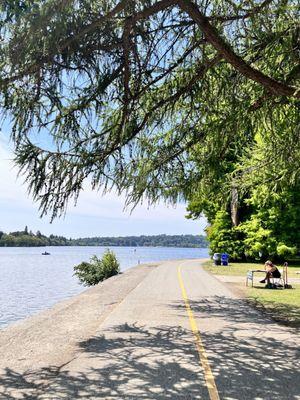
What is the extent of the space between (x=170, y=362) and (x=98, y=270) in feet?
92.6

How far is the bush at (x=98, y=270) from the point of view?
3544cm

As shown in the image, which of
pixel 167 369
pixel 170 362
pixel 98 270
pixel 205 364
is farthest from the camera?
pixel 98 270

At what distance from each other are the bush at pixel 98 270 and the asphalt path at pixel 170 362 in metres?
22.1

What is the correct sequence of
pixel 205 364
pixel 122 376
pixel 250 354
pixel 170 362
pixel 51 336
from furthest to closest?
pixel 51 336
pixel 250 354
pixel 170 362
pixel 205 364
pixel 122 376

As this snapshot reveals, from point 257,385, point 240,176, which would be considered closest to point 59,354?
point 257,385

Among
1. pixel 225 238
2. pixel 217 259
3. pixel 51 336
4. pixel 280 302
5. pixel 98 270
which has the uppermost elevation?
pixel 225 238

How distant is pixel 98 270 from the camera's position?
3575cm

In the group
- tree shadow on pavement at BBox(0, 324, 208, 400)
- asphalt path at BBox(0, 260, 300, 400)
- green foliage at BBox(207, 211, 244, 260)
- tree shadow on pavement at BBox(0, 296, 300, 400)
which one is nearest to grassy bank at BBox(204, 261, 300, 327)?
asphalt path at BBox(0, 260, 300, 400)

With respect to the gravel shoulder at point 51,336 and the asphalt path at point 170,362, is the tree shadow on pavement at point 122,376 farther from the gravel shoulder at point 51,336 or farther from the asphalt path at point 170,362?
the gravel shoulder at point 51,336

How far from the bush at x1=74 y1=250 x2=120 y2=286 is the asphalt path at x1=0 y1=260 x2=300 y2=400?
22.1 m

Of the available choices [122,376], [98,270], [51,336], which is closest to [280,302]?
[51,336]

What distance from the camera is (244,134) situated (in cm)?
1012

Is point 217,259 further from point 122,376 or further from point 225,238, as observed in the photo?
point 122,376

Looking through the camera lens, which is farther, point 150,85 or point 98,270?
point 98,270
